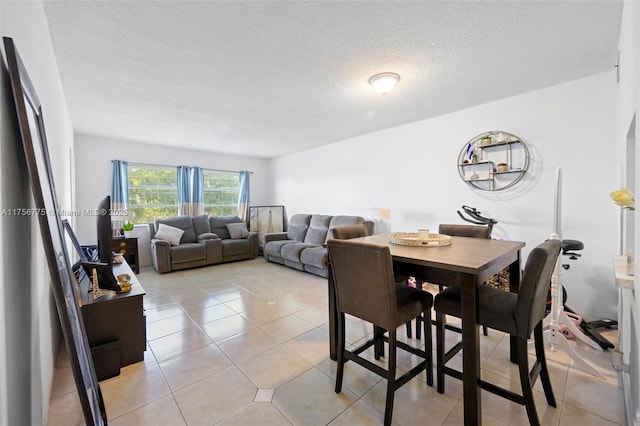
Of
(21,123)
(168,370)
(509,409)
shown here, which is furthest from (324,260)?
(21,123)

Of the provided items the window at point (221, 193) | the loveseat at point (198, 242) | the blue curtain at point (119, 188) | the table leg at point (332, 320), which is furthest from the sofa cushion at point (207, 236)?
the table leg at point (332, 320)

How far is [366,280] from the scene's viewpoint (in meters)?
1.54

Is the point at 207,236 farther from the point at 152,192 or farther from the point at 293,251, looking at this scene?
the point at 293,251

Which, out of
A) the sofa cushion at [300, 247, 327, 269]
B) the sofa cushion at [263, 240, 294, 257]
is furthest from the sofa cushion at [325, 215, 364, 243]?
the sofa cushion at [263, 240, 294, 257]

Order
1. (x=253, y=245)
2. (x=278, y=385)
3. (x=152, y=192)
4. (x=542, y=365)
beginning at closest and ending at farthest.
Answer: (x=542, y=365) < (x=278, y=385) < (x=152, y=192) < (x=253, y=245)

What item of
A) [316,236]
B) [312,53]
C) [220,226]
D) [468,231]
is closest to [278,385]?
[468,231]

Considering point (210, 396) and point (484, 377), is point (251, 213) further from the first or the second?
point (484, 377)

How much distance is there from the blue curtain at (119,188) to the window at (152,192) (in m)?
0.19

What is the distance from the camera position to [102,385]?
186 cm

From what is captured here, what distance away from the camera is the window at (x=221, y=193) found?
6262mm

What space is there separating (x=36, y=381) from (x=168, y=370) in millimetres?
863

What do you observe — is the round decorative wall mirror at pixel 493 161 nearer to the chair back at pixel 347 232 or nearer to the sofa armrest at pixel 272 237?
the chair back at pixel 347 232

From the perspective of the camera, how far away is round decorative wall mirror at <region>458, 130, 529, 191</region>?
10.3ft

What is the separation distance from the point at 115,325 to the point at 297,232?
Result: 12.7 feet
